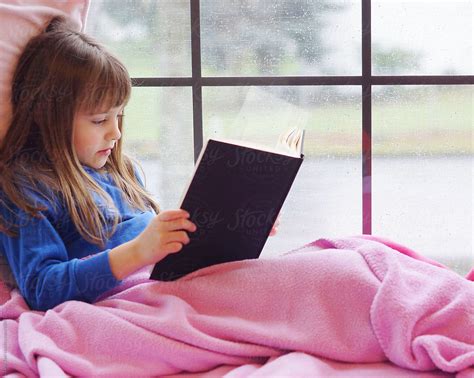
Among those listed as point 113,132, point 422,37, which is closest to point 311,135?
point 422,37

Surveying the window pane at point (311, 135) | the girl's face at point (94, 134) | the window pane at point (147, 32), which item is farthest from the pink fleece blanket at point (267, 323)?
the window pane at point (147, 32)

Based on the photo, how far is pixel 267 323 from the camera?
1182mm

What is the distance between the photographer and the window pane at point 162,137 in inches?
73.8

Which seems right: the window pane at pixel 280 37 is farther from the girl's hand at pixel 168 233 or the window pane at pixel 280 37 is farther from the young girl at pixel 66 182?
the girl's hand at pixel 168 233

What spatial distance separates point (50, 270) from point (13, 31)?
525 mm

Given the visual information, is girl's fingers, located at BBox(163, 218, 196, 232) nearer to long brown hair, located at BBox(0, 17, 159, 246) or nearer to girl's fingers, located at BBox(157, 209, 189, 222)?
girl's fingers, located at BBox(157, 209, 189, 222)

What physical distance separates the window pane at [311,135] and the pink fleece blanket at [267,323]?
0.65 m

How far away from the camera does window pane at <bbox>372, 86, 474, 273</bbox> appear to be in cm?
185

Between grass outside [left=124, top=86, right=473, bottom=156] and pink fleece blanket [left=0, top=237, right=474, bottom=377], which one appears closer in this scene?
pink fleece blanket [left=0, top=237, right=474, bottom=377]

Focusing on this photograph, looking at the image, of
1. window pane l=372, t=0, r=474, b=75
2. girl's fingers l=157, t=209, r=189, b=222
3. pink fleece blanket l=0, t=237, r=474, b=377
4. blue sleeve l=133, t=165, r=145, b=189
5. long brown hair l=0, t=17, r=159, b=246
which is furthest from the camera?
window pane l=372, t=0, r=474, b=75

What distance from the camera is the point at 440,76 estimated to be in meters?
1.82

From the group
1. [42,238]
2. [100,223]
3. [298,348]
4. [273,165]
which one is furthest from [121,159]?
[298,348]

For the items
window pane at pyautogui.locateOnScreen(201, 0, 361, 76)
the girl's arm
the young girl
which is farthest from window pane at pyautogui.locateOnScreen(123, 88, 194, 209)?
the girl's arm

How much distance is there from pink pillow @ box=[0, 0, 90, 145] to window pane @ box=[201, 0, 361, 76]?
19.4 inches
